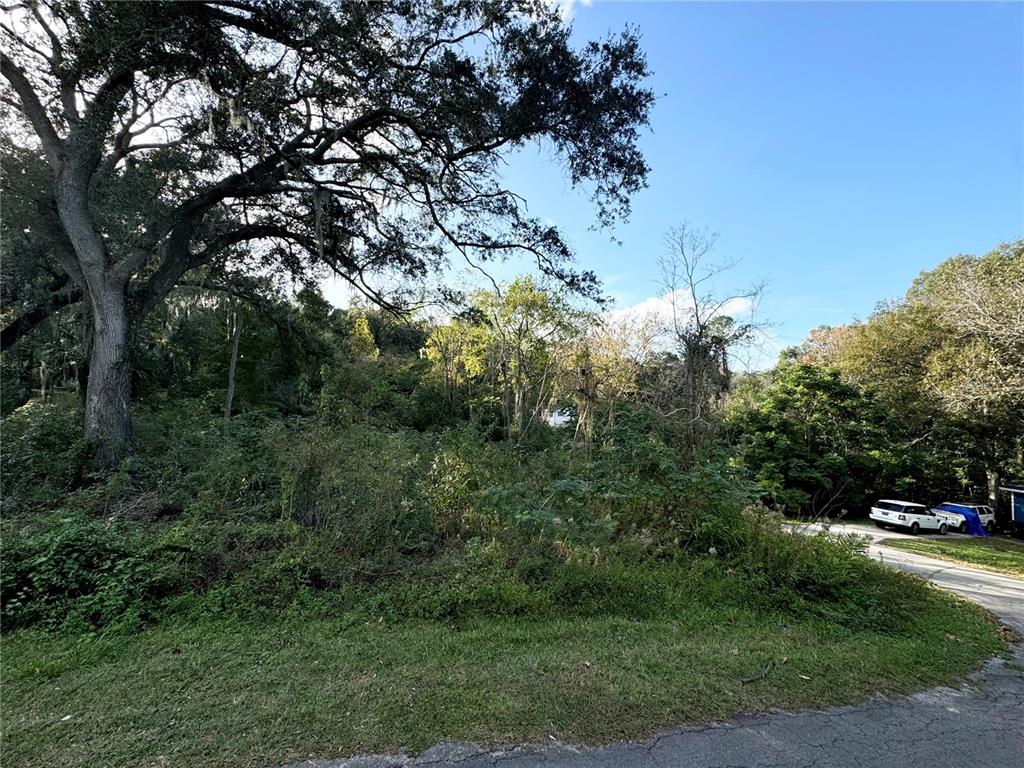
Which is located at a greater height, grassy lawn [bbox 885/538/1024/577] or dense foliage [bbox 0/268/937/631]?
dense foliage [bbox 0/268/937/631]

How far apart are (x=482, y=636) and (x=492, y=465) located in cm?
250

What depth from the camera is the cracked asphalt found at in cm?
209

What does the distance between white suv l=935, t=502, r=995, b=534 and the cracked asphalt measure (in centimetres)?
2037

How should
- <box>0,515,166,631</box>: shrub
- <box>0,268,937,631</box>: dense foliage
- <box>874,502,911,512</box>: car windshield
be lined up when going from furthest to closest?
<box>874,502,911,512</box>: car windshield, <box>0,268,937,631</box>: dense foliage, <box>0,515,166,631</box>: shrub

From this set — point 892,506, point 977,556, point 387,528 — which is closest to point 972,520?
point 892,506

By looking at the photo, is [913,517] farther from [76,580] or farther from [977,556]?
[76,580]

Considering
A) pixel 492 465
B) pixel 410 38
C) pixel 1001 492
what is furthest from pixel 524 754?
pixel 1001 492

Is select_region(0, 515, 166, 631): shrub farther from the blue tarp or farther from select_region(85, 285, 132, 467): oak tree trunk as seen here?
the blue tarp

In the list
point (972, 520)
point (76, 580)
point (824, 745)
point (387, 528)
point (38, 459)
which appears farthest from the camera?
point (972, 520)

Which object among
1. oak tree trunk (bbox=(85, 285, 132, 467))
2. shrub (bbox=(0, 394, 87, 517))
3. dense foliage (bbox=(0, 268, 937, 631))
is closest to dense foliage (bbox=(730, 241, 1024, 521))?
dense foliage (bbox=(0, 268, 937, 631))

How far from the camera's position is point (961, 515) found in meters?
17.4

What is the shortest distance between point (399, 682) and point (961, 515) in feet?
80.3

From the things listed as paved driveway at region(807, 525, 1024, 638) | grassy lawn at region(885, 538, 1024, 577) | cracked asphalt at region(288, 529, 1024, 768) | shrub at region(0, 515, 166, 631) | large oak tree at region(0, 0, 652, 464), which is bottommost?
grassy lawn at region(885, 538, 1024, 577)

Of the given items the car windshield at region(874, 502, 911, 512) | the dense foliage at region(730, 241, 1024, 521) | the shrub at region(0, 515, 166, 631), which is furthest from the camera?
the car windshield at region(874, 502, 911, 512)
